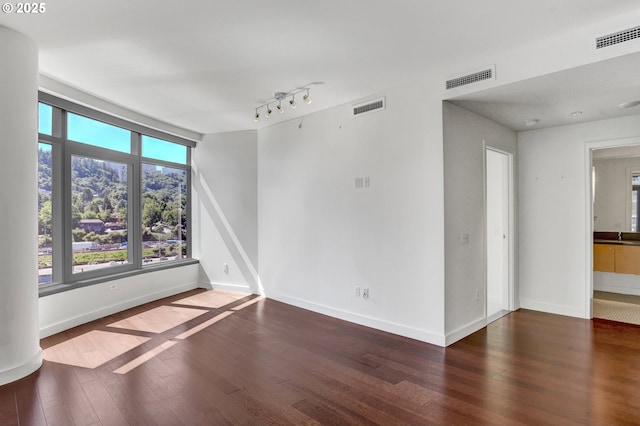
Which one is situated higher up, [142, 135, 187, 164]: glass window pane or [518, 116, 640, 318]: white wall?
[142, 135, 187, 164]: glass window pane

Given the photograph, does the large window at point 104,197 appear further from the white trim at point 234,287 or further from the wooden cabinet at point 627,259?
the wooden cabinet at point 627,259

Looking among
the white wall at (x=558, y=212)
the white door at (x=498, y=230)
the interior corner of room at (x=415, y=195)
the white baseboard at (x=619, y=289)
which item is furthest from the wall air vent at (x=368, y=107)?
the white baseboard at (x=619, y=289)

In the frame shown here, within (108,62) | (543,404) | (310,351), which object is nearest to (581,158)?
(543,404)

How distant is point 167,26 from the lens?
2.73 m

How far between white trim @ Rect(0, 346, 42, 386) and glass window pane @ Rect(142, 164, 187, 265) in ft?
8.24

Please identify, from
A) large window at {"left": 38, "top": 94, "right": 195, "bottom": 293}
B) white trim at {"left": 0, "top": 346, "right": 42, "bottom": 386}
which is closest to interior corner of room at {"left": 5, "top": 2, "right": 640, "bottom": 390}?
white trim at {"left": 0, "top": 346, "right": 42, "bottom": 386}

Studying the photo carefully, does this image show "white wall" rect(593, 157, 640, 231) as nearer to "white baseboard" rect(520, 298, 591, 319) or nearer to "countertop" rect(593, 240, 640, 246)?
"countertop" rect(593, 240, 640, 246)

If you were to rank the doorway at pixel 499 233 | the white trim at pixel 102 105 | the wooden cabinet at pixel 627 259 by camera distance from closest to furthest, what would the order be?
the white trim at pixel 102 105 < the doorway at pixel 499 233 < the wooden cabinet at pixel 627 259

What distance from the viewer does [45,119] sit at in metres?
4.12

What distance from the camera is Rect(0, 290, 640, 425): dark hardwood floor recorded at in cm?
243

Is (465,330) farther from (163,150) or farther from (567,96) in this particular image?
(163,150)

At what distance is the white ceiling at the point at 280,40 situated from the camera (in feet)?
8.22

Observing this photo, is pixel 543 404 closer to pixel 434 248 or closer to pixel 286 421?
pixel 434 248

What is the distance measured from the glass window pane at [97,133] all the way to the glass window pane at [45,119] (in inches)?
8.5
